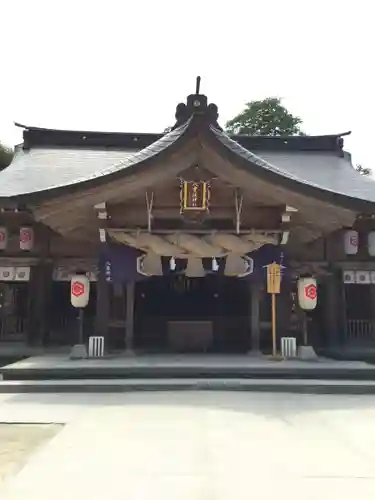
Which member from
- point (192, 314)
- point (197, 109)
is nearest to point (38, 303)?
point (192, 314)

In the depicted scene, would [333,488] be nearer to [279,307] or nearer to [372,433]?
[372,433]

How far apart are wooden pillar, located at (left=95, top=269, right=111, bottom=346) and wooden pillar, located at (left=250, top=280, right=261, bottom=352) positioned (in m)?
3.36

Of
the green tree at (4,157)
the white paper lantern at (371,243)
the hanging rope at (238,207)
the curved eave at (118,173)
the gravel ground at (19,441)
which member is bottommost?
the gravel ground at (19,441)

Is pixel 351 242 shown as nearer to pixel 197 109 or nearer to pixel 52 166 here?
pixel 197 109

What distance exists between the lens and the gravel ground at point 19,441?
4695 millimetres

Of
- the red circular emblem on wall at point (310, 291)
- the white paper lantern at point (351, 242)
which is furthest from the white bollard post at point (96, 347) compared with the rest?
the white paper lantern at point (351, 242)

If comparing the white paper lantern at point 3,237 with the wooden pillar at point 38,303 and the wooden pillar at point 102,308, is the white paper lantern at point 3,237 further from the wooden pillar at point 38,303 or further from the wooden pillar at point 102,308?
the wooden pillar at point 102,308

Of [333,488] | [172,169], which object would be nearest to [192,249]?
[172,169]

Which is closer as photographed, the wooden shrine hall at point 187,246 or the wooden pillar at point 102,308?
the wooden shrine hall at point 187,246

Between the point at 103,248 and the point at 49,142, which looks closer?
the point at 103,248

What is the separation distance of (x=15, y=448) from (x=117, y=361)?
5648 mm

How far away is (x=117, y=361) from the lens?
35.8 feet

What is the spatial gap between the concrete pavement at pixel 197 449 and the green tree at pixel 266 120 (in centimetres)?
3135

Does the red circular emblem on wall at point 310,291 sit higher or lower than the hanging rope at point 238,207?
lower
